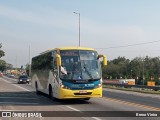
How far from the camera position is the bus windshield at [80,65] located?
803 inches

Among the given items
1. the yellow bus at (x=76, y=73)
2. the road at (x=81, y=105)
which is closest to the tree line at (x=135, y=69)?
the road at (x=81, y=105)

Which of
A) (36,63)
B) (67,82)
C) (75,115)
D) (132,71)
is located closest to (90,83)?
(67,82)

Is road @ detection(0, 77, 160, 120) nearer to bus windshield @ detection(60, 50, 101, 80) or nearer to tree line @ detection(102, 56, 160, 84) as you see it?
bus windshield @ detection(60, 50, 101, 80)

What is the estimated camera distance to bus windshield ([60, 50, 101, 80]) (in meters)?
20.4

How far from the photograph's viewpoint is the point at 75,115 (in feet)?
50.7

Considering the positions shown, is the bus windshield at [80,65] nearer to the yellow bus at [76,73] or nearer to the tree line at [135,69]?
the yellow bus at [76,73]

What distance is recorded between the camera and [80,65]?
20.6 m

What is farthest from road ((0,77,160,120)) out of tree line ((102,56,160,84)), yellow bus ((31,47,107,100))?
tree line ((102,56,160,84))

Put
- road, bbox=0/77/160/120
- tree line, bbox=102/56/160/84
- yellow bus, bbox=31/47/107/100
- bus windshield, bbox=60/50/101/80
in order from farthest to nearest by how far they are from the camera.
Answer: tree line, bbox=102/56/160/84
bus windshield, bbox=60/50/101/80
yellow bus, bbox=31/47/107/100
road, bbox=0/77/160/120

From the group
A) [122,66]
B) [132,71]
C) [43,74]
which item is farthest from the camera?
[122,66]

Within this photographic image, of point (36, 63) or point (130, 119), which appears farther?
point (36, 63)

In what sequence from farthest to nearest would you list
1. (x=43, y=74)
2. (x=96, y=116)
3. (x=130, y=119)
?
(x=43, y=74)
(x=96, y=116)
(x=130, y=119)

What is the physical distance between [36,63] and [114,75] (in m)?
109

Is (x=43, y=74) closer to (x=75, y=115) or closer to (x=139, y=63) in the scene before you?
(x=75, y=115)
